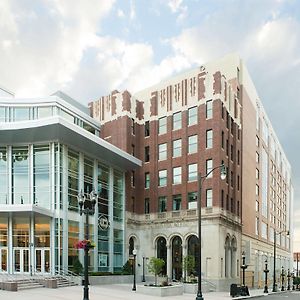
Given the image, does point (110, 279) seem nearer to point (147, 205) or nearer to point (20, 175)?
point (20, 175)

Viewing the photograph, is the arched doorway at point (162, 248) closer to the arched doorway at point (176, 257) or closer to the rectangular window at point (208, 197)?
the arched doorway at point (176, 257)

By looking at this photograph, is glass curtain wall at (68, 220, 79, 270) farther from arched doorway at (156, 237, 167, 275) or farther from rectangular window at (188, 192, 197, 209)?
rectangular window at (188, 192, 197, 209)

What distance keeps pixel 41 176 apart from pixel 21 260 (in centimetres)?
851

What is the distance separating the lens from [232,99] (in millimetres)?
59906

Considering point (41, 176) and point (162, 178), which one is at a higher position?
point (41, 176)

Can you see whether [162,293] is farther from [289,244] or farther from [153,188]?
[289,244]

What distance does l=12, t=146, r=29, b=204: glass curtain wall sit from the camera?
47.4 m

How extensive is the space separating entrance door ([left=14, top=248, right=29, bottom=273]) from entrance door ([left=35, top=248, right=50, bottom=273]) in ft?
3.45

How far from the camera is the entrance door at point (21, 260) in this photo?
46.2 metres

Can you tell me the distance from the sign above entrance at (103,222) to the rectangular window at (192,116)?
1546cm

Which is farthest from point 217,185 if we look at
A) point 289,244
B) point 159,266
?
point 289,244

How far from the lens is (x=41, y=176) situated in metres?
47.3

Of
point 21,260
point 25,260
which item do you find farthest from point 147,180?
point 21,260

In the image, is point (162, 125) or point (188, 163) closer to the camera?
point (188, 163)
